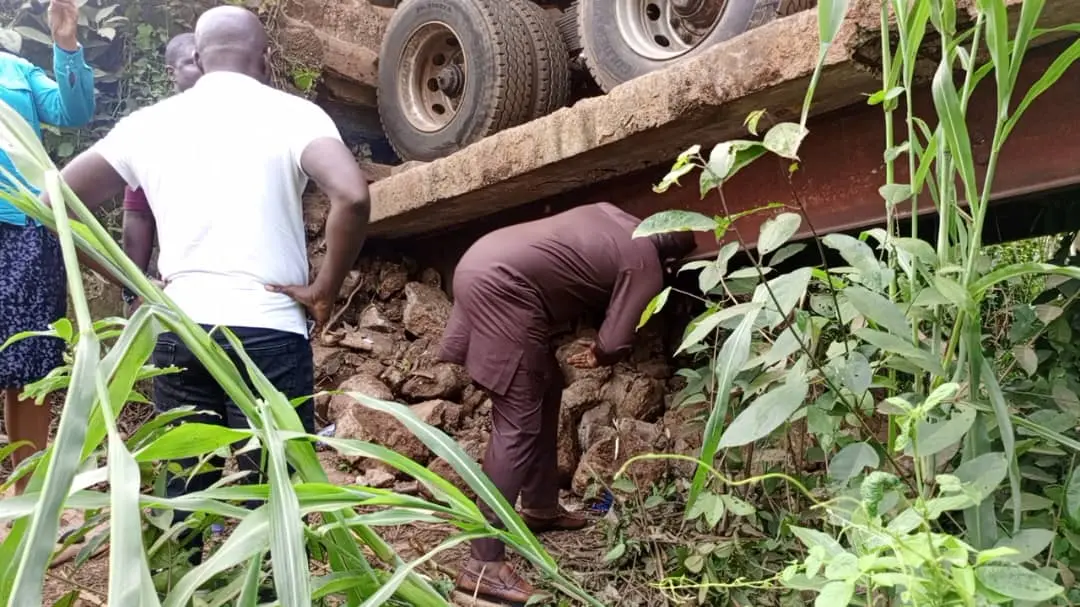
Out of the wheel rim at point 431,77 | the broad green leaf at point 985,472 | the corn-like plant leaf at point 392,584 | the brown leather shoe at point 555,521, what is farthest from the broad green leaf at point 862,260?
the wheel rim at point 431,77

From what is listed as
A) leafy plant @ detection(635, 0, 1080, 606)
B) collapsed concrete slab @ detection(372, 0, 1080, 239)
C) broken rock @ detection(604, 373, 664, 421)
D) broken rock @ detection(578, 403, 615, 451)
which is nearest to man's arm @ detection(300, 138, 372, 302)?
collapsed concrete slab @ detection(372, 0, 1080, 239)

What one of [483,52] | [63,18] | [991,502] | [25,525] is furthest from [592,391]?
[25,525]

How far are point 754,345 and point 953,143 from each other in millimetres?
768

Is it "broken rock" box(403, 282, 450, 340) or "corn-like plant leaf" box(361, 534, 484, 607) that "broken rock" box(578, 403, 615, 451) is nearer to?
"broken rock" box(403, 282, 450, 340)

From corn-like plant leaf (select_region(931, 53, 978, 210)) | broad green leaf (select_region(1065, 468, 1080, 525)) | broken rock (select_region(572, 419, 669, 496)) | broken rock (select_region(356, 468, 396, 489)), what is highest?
corn-like plant leaf (select_region(931, 53, 978, 210))

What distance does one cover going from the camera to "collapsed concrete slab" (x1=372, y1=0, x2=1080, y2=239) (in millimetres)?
1925

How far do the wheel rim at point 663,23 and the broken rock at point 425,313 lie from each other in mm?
1669

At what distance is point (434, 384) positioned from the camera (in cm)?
370

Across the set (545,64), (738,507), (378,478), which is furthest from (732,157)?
(545,64)

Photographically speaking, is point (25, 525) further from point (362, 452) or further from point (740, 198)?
point (740, 198)

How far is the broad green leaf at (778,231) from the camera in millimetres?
1068

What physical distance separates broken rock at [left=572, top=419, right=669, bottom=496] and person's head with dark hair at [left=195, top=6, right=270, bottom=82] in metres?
1.74

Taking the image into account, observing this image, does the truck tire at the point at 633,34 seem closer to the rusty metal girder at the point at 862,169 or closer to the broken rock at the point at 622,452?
the rusty metal girder at the point at 862,169


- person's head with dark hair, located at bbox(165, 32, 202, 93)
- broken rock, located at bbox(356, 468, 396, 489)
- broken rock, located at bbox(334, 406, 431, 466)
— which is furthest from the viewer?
broken rock, located at bbox(334, 406, 431, 466)
